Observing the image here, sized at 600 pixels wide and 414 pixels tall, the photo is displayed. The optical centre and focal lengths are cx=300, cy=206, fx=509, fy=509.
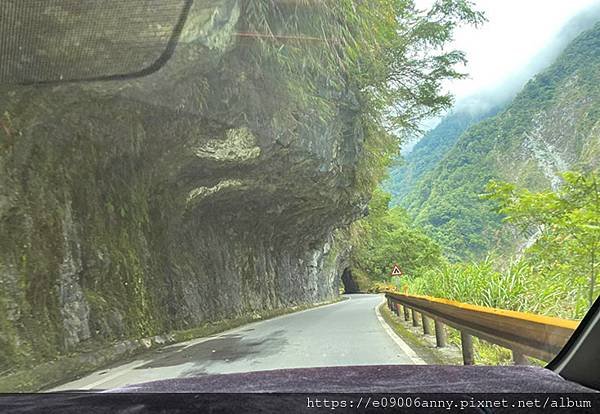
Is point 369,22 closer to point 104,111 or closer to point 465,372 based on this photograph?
point 104,111

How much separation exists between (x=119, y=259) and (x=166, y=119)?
265 centimetres

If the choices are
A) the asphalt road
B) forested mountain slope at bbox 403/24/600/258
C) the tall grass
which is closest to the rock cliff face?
the asphalt road

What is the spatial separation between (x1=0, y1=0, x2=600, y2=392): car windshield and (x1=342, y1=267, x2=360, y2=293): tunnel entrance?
31.6m

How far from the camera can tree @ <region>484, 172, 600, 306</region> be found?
2736 mm

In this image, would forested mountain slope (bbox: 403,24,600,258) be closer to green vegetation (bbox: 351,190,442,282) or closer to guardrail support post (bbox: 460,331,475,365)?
guardrail support post (bbox: 460,331,475,365)

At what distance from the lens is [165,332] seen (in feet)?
31.1

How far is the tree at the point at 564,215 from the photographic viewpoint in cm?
→ 274

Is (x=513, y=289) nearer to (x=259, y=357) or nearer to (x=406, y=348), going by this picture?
(x=406, y=348)

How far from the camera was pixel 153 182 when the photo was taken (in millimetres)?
10742

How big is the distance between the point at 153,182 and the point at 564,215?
9.08 meters

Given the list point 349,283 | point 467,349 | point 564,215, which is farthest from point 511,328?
point 349,283

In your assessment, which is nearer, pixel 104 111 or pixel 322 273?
pixel 104 111

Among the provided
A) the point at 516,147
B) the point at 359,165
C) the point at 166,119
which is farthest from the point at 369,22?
the point at 359,165

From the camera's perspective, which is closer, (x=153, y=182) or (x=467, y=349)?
Answer: (x=467, y=349)
